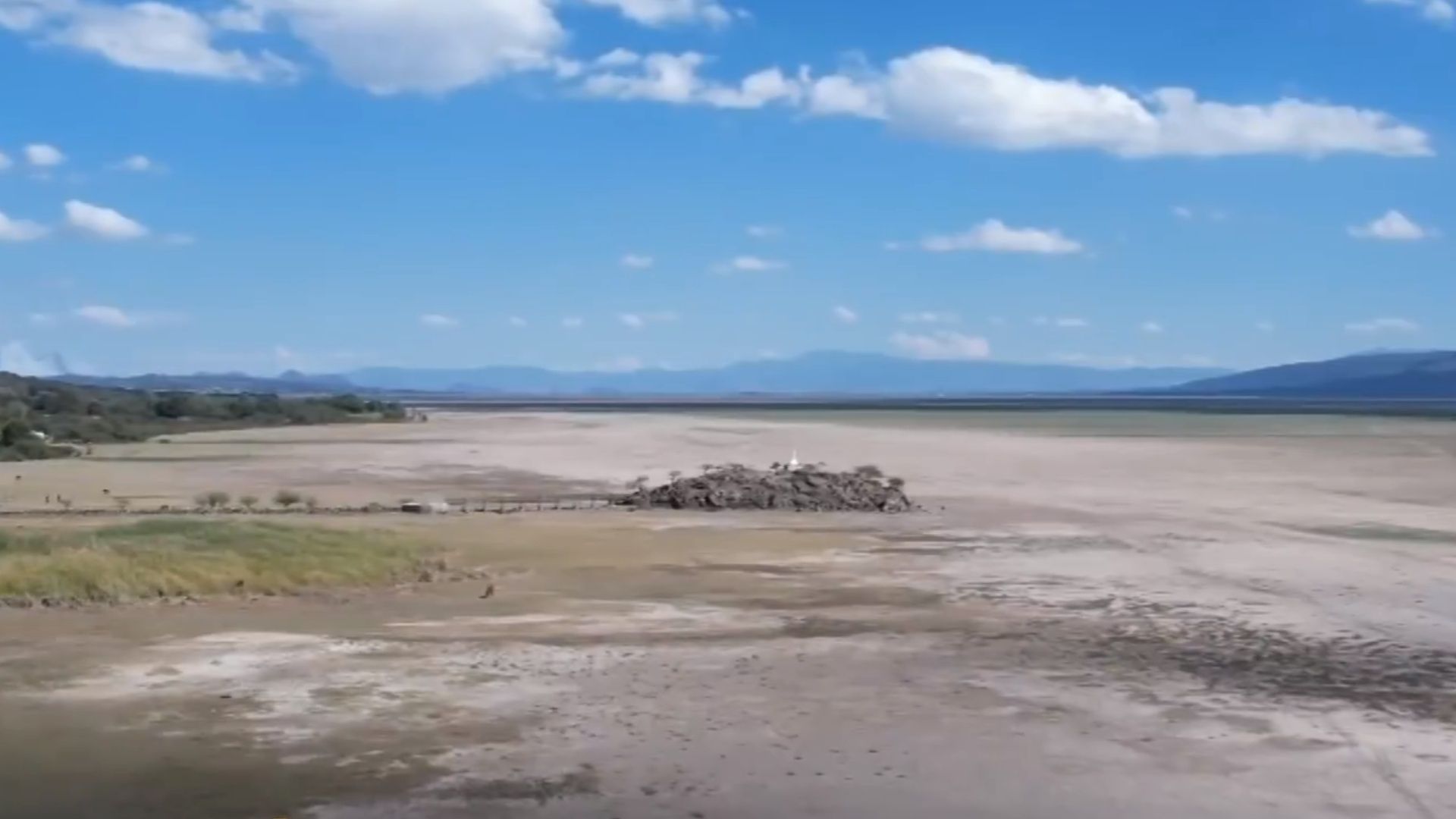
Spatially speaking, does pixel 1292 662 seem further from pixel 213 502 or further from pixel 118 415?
pixel 118 415

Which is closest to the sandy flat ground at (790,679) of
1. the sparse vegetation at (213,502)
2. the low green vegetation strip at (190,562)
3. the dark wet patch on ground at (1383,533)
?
the dark wet patch on ground at (1383,533)

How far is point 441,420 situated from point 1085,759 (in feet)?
308

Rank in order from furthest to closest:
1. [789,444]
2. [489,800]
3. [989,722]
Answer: [789,444] < [989,722] < [489,800]

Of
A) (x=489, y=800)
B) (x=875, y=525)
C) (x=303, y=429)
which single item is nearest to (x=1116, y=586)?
(x=875, y=525)

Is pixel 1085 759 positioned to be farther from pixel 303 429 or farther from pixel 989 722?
pixel 303 429

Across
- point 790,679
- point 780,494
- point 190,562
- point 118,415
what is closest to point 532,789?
point 790,679

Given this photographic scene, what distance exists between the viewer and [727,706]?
1364 cm

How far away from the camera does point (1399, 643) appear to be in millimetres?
17062

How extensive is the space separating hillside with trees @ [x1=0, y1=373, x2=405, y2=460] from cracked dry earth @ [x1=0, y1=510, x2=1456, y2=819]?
127 ft

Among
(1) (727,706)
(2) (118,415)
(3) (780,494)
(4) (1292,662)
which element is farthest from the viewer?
(2) (118,415)

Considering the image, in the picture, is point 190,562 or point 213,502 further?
point 213,502

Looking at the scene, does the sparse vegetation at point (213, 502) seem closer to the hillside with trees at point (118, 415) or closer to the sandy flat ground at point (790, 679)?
the sandy flat ground at point (790, 679)

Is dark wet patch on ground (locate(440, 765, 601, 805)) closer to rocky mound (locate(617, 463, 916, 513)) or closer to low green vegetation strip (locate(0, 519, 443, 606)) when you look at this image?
low green vegetation strip (locate(0, 519, 443, 606))

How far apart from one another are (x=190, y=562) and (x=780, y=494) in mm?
16052
